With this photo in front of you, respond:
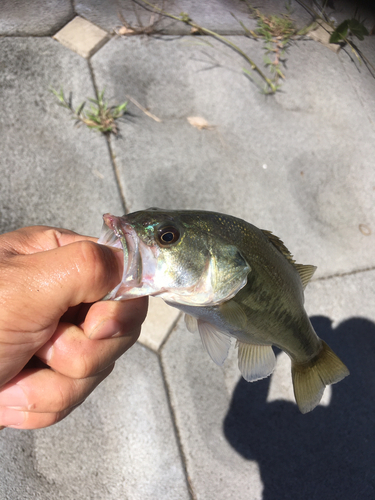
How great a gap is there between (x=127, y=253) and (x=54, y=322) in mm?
365

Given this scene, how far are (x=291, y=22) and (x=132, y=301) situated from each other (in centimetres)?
394

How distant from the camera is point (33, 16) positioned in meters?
3.25

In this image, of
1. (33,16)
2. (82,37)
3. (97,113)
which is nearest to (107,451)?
(97,113)

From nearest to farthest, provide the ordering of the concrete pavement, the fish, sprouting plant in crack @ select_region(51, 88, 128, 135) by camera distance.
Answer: the fish, the concrete pavement, sprouting plant in crack @ select_region(51, 88, 128, 135)

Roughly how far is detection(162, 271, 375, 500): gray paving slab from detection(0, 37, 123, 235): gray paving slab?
1.20 metres

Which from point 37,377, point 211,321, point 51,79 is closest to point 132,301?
point 211,321

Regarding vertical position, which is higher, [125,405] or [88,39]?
[88,39]

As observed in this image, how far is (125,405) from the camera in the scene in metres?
2.30

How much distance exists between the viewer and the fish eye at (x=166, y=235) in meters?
1.33

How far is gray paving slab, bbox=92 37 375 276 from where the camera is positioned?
116 inches

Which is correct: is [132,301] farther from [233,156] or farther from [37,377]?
[233,156]

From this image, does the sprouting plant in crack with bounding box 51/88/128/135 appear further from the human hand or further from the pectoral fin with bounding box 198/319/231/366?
the pectoral fin with bounding box 198/319/231/366

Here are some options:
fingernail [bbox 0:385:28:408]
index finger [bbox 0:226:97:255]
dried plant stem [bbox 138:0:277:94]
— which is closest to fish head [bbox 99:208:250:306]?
index finger [bbox 0:226:97:255]

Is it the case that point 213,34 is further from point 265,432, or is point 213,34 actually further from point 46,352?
point 265,432
